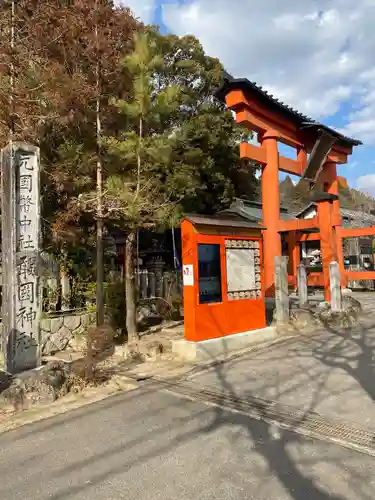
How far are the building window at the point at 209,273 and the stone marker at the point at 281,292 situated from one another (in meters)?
2.58

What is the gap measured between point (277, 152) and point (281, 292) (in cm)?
523

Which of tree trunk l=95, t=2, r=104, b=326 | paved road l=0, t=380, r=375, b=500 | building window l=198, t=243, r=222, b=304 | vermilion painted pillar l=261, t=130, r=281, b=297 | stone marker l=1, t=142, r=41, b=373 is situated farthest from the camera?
vermilion painted pillar l=261, t=130, r=281, b=297

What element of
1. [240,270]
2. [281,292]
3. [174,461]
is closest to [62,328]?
[240,270]

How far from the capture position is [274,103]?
12180 millimetres

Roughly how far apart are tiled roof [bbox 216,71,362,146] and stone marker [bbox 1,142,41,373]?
695 centimetres

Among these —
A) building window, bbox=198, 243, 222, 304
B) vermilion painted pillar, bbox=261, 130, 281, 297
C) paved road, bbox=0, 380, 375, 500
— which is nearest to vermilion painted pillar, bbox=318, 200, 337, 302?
vermilion painted pillar, bbox=261, 130, 281, 297

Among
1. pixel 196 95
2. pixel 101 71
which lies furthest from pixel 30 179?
pixel 196 95

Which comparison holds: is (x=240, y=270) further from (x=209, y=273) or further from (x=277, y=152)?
(x=277, y=152)

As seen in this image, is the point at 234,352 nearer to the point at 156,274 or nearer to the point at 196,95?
the point at 156,274

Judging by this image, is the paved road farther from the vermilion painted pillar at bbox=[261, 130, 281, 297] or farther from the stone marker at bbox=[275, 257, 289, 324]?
the vermilion painted pillar at bbox=[261, 130, 281, 297]

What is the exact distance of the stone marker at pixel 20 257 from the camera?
5.89 m

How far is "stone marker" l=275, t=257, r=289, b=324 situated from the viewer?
980cm

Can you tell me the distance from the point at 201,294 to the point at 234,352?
54.5 inches

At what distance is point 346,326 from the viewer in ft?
33.8
